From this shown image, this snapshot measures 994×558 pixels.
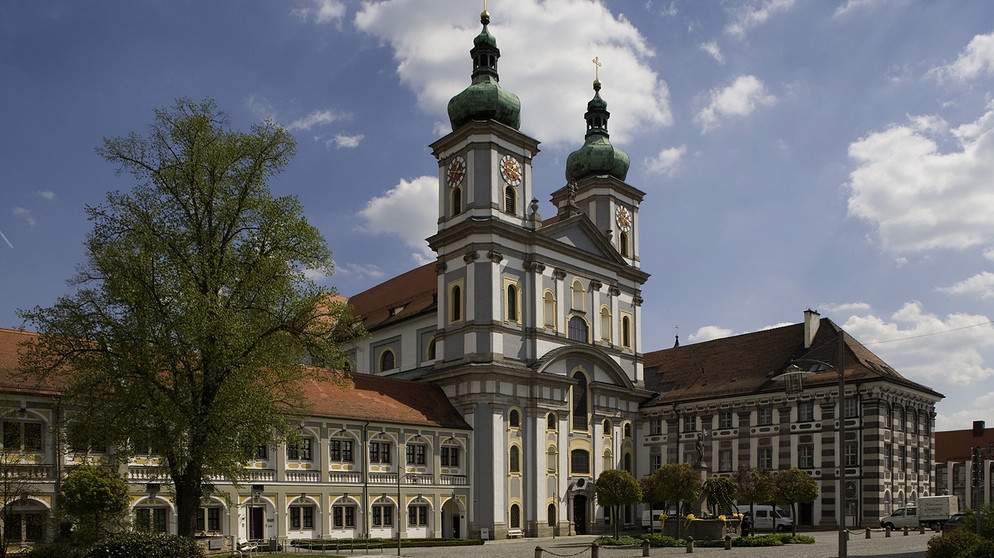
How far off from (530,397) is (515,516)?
682 centimetres

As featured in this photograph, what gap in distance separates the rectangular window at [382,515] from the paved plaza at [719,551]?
4.87 m

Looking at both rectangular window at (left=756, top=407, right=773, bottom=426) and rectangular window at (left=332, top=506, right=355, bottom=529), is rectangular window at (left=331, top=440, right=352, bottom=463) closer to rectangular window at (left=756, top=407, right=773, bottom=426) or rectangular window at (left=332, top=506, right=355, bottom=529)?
rectangular window at (left=332, top=506, right=355, bottom=529)

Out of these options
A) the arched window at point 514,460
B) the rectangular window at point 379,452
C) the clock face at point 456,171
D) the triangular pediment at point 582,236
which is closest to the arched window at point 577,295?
the triangular pediment at point 582,236

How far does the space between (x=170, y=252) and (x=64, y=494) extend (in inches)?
366

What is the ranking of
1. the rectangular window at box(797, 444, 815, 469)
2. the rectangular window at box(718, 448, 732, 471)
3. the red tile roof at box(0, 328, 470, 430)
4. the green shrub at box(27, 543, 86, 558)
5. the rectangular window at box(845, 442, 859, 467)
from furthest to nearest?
the rectangular window at box(718, 448, 732, 471), the rectangular window at box(797, 444, 815, 469), the rectangular window at box(845, 442, 859, 467), the red tile roof at box(0, 328, 470, 430), the green shrub at box(27, 543, 86, 558)

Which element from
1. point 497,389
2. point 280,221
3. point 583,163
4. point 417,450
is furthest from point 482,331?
point 280,221

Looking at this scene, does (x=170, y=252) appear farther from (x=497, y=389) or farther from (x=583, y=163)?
(x=583, y=163)

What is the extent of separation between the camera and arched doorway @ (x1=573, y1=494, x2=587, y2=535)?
5641cm

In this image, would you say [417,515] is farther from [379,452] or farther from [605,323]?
[605,323]

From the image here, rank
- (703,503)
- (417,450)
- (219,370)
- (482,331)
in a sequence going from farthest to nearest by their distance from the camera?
(482,331), (417,450), (703,503), (219,370)

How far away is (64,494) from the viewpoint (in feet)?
103

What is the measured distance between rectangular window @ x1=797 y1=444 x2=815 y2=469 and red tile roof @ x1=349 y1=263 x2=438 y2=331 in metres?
24.2

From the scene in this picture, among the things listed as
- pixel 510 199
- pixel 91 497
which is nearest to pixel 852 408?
pixel 510 199

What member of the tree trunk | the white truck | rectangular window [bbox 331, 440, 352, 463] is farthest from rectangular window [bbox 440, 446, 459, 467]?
the white truck
